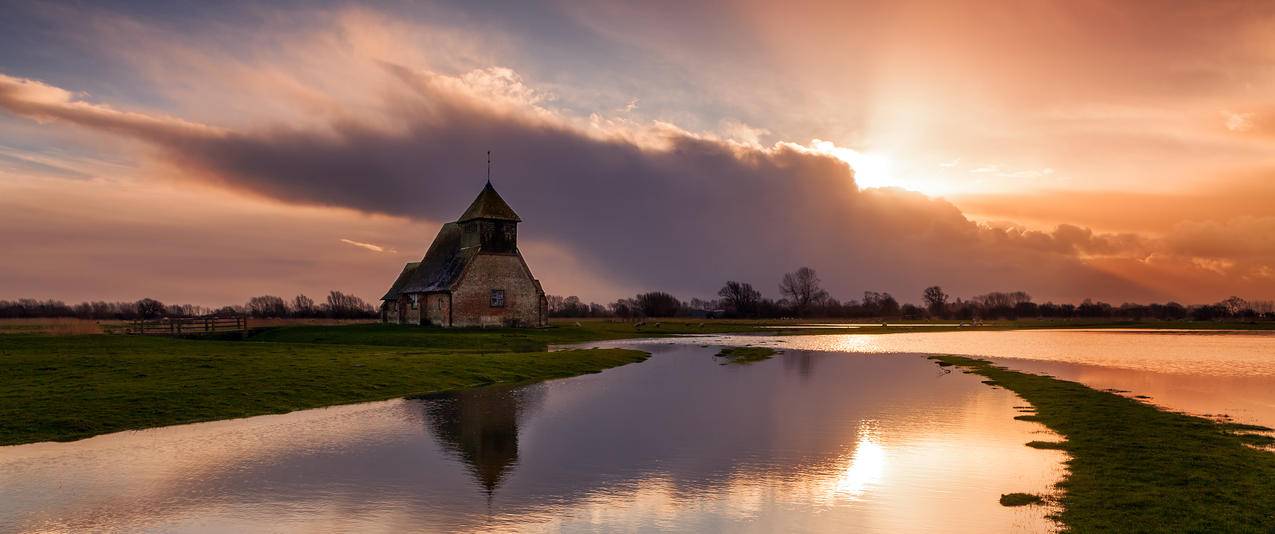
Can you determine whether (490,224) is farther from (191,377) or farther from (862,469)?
(862,469)

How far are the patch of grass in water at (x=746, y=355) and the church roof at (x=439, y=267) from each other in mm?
30055

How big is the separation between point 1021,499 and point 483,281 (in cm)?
7187

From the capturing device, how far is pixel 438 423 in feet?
95.3

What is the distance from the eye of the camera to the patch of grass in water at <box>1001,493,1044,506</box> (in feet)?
57.5

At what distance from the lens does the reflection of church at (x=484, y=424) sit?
72.0 ft

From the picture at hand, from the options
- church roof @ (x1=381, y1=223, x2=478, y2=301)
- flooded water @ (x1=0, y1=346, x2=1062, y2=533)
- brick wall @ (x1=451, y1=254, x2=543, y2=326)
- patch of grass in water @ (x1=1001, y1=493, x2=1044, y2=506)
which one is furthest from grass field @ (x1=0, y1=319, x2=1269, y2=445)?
patch of grass in water @ (x1=1001, y1=493, x2=1044, y2=506)

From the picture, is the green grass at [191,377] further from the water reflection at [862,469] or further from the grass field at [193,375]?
the water reflection at [862,469]

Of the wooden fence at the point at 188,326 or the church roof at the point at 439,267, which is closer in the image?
the wooden fence at the point at 188,326

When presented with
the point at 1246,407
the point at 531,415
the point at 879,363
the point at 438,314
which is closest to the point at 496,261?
the point at 438,314

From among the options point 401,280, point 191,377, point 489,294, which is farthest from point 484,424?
point 401,280

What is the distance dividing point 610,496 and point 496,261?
231ft

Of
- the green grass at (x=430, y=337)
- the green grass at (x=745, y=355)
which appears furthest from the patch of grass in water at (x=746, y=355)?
the green grass at (x=430, y=337)

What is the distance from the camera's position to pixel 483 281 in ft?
279

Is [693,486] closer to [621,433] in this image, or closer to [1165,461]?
[621,433]
